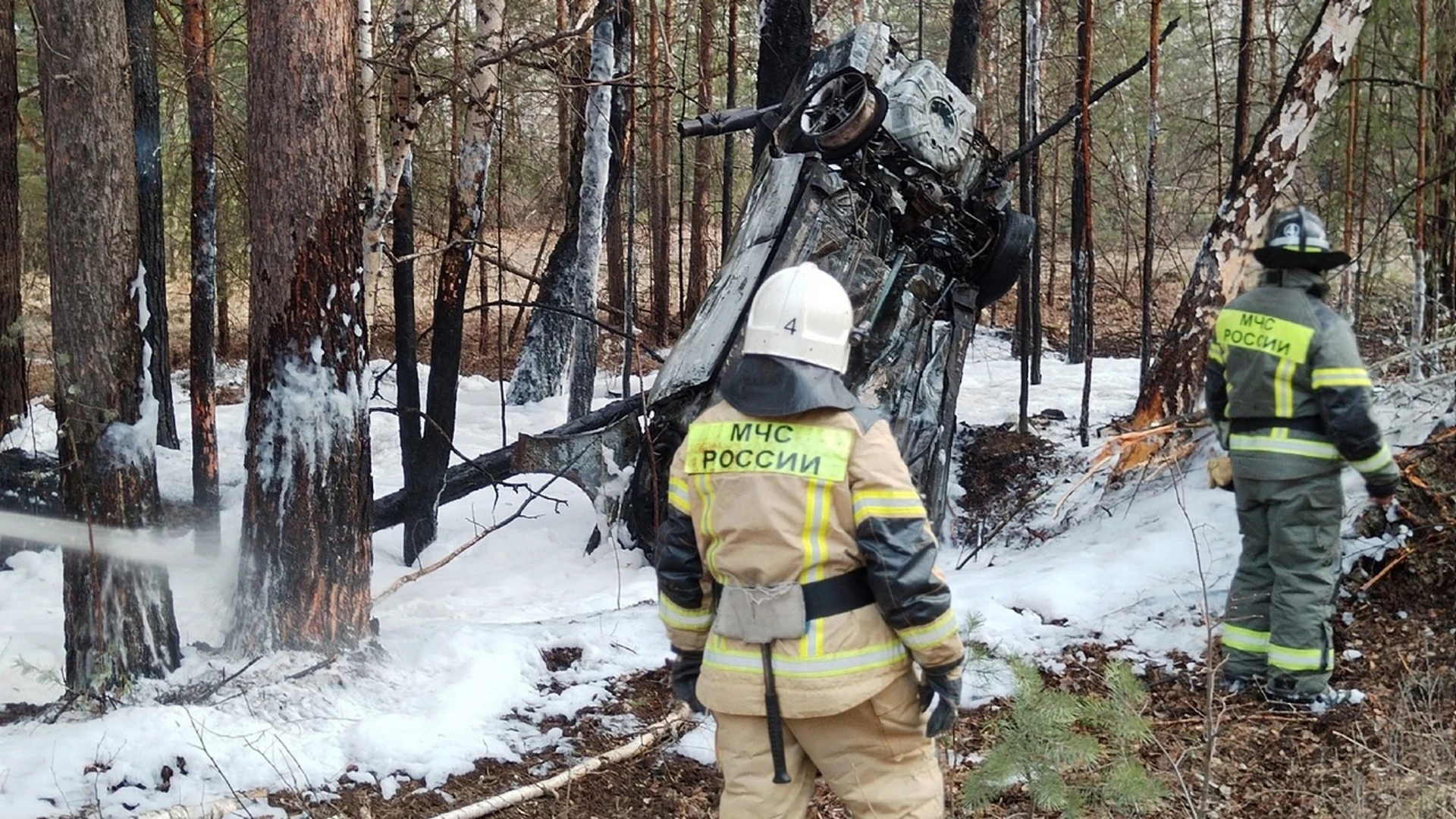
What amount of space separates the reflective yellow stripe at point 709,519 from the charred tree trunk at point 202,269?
282 inches

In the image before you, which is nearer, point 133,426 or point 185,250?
point 133,426

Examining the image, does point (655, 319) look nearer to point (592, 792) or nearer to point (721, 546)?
point (592, 792)

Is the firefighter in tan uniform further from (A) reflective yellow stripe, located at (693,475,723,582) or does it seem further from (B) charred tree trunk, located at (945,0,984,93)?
(B) charred tree trunk, located at (945,0,984,93)

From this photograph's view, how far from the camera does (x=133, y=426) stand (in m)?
5.35

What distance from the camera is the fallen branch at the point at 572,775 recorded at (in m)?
4.27

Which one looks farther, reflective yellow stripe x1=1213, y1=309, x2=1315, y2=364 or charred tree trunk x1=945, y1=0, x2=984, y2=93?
charred tree trunk x1=945, y1=0, x2=984, y2=93

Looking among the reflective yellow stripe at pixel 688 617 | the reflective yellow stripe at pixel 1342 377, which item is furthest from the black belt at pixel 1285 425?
the reflective yellow stripe at pixel 688 617

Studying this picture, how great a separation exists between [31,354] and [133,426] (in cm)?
1292

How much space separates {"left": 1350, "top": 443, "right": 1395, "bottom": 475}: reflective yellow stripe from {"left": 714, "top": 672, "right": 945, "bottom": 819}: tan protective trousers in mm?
2474

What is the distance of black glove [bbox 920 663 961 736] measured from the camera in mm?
2984

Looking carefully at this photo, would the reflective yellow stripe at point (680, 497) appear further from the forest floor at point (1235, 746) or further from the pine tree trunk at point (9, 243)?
the pine tree trunk at point (9, 243)

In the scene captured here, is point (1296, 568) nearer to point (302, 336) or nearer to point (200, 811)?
point (200, 811)

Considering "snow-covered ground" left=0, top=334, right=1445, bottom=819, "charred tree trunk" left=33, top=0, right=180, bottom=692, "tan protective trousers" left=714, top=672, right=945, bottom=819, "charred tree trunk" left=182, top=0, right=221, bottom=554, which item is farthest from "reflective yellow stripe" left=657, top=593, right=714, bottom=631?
"charred tree trunk" left=182, top=0, right=221, bottom=554

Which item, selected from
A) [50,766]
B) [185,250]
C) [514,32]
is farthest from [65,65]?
[185,250]
